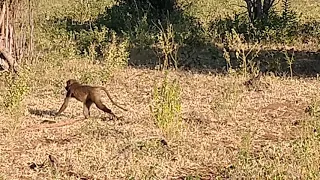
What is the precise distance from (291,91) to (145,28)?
4.79m

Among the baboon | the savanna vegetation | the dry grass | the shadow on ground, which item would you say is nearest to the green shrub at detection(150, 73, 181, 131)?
the savanna vegetation

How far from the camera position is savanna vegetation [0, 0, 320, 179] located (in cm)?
580

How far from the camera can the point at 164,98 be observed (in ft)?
21.0

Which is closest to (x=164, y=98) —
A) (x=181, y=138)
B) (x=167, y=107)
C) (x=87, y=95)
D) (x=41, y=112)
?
(x=167, y=107)

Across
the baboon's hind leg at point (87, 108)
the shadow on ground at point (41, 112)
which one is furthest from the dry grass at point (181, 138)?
the baboon's hind leg at point (87, 108)

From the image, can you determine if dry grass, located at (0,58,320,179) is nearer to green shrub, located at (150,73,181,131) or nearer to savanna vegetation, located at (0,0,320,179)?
savanna vegetation, located at (0,0,320,179)

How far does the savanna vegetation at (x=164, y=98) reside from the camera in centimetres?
580

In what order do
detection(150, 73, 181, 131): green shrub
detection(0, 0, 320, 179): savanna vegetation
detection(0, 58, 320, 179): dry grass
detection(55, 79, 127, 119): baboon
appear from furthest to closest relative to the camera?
detection(55, 79, 127, 119): baboon < detection(150, 73, 181, 131): green shrub < detection(0, 0, 320, 179): savanna vegetation < detection(0, 58, 320, 179): dry grass

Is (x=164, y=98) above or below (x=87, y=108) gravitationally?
above

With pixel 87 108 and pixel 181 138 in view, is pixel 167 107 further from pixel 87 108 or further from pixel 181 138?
pixel 87 108

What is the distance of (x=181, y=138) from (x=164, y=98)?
1.63 feet

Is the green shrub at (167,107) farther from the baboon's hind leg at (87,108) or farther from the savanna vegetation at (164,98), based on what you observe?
the baboon's hind leg at (87,108)

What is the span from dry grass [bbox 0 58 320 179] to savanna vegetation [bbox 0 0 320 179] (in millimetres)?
16

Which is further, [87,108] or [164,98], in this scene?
[87,108]
